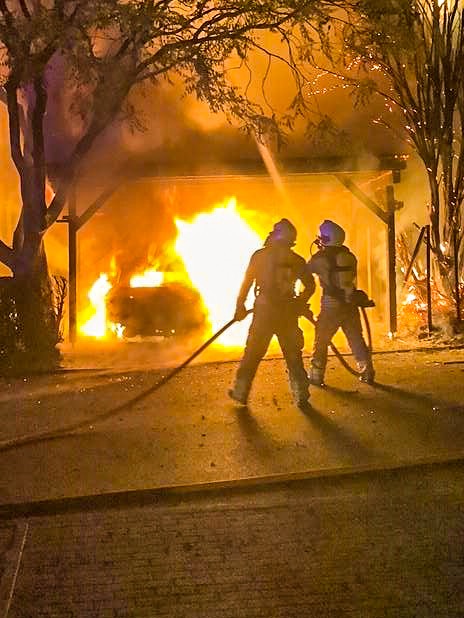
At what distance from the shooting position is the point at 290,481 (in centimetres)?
496

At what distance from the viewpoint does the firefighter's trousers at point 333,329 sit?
24.9 feet

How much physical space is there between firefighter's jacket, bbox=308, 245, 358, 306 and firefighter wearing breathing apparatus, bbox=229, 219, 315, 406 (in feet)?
2.16

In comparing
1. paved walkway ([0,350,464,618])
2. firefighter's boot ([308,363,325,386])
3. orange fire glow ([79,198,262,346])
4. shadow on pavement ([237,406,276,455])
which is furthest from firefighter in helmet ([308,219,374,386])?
orange fire glow ([79,198,262,346])

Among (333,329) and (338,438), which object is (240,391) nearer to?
(333,329)

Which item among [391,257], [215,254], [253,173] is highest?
[253,173]

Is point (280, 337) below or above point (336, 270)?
below

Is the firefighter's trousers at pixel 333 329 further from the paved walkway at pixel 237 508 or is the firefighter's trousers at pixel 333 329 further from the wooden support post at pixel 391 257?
the wooden support post at pixel 391 257

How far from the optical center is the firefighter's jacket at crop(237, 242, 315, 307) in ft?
22.3

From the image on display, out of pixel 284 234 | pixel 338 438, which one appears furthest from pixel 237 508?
pixel 284 234

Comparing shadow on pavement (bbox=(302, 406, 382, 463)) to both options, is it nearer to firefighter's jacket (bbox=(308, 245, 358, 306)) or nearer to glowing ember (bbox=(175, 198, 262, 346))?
firefighter's jacket (bbox=(308, 245, 358, 306))

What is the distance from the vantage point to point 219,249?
1714 centimetres

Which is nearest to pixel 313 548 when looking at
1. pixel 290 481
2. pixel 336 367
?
pixel 290 481

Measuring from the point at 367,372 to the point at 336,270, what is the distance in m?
1.15

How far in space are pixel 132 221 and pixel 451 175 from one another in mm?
8727
